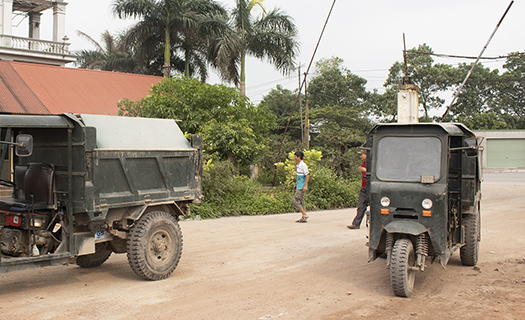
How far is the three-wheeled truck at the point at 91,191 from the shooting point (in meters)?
5.99

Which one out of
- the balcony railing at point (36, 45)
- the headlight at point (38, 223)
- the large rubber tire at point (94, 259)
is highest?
the balcony railing at point (36, 45)

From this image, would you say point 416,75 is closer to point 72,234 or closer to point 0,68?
point 0,68

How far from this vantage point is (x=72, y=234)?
243 inches

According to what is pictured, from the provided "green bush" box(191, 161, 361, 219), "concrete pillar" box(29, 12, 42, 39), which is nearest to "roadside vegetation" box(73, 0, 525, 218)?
"green bush" box(191, 161, 361, 219)

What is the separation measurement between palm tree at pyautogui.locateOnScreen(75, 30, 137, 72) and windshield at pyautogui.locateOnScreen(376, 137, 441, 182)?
30312mm

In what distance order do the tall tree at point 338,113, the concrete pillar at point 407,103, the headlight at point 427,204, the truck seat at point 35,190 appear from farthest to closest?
1. the tall tree at point 338,113
2. the concrete pillar at point 407,103
3. the headlight at point 427,204
4. the truck seat at point 35,190

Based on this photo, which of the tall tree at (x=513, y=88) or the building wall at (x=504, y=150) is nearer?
the building wall at (x=504, y=150)

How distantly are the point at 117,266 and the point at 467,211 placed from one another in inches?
222

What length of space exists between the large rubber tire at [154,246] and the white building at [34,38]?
22585 millimetres

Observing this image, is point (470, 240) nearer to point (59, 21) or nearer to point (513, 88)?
point (59, 21)

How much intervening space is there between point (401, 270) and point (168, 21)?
25987 millimetres

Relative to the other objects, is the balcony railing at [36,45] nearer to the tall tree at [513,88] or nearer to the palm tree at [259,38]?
the palm tree at [259,38]

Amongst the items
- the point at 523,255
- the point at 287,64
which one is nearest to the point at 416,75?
the point at 287,64

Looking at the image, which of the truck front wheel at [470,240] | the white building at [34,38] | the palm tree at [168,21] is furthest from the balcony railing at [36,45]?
the truck front wheel at [470,240]
